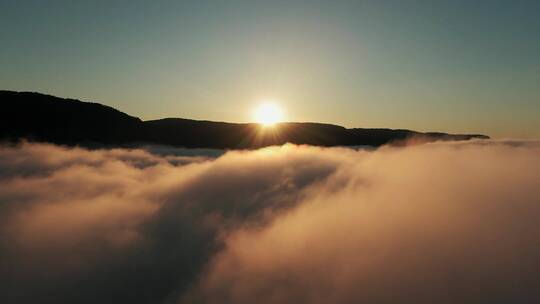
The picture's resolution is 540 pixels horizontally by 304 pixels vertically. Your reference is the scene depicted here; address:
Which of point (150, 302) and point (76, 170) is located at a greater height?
point (76, 170)

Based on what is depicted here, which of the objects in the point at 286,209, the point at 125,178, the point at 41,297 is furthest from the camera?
the point at 125,178

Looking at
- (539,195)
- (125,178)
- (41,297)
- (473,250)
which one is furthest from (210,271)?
(539,195)

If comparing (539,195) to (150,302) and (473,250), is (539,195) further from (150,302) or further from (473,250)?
(150,302)

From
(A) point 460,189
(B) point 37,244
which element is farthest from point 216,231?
(A) point 460,189

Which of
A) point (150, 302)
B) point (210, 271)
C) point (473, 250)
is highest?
point (473, 250)

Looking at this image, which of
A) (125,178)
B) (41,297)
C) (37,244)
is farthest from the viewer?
(125,178)

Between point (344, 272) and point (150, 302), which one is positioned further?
point (150, 302)

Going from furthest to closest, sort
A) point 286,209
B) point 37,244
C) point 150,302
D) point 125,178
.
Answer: point 125,178, point 286,209, point 37,244, point 150,302

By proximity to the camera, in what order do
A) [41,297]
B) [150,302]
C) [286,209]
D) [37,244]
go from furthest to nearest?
[286,209]
[37,244]
[150,302]
[41,297]

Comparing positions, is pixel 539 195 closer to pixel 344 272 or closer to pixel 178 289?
pixel 344 272

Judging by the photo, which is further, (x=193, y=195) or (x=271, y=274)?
(x=193, y=195)
